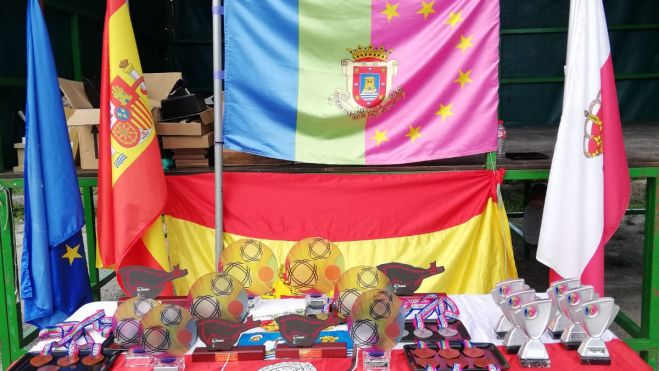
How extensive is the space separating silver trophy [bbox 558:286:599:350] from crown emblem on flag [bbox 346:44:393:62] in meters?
1.81

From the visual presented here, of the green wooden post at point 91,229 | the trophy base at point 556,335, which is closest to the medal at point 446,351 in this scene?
the trophy base at point 556,335

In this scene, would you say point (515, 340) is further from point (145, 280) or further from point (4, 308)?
point (4, 308)

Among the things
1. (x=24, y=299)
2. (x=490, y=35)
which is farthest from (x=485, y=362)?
(x=24, y=299)

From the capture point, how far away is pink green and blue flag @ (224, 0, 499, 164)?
3273mm

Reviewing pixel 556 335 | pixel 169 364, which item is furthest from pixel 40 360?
pixel 556 335

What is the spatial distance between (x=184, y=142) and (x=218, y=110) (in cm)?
50

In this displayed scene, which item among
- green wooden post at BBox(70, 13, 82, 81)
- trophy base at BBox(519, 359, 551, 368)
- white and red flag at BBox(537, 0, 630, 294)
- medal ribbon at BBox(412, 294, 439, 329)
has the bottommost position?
trophy base at BBox(519, 359, 551, 368)

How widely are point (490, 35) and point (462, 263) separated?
1.38 m

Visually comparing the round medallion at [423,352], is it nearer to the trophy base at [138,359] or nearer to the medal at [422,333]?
the medal at [422,333]

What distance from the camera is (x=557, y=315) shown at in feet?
6.89

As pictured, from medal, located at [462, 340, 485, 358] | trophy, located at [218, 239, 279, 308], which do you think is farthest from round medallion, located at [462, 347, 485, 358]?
trophy, located at [218, 239, 279, 308]

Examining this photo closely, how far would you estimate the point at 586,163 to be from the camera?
3.06m

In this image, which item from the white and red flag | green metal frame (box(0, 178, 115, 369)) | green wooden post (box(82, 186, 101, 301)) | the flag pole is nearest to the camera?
the white and red flag

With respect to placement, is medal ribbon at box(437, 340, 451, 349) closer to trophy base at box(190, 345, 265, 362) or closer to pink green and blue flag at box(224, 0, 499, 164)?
trophy base at box(190, 345, 265, 362)
